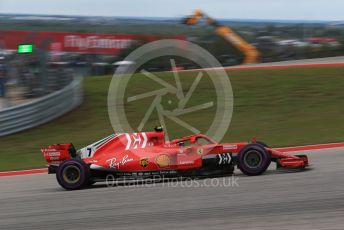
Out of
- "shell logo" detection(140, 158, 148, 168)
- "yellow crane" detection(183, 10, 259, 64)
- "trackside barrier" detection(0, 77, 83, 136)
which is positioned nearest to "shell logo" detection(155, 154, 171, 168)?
"shell logo" detection(140, 158, 148, 168)

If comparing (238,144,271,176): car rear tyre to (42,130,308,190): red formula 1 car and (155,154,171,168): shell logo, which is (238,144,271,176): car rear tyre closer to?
(42,130,308,190): red formula 1 car

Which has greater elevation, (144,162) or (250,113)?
(250,113)

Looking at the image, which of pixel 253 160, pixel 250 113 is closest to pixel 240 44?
pixel 250 113

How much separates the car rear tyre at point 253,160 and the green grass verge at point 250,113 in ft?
17.6

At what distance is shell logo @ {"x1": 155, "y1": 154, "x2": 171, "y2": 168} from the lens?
939cm

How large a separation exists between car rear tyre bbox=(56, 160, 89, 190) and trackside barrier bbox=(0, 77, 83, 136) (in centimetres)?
822

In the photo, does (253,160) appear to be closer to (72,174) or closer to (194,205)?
(194,205)

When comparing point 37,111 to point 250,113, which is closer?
point 37,111

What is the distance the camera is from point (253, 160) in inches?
366

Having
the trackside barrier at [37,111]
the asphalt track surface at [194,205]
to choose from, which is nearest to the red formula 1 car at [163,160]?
the asphalt track surface at [194,205]

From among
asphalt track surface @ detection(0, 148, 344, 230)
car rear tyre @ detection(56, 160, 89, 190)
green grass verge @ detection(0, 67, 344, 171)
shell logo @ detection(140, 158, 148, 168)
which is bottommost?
asphalt track surface @ detection(0, 148, 344, 230)

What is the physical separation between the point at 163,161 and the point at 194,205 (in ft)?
6.30

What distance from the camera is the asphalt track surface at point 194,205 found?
6707 mm

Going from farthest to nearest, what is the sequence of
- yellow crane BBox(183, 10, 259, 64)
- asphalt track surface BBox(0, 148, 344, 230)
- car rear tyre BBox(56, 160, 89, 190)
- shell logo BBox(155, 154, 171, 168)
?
yellow crane BBox(183, 10, 259, 64), car rear tyre BBox(56, 160, 89, 190), shell logo BBox(155, 154, 171, 168), asphalt track surface BBox(0, 148, 344, 230)
